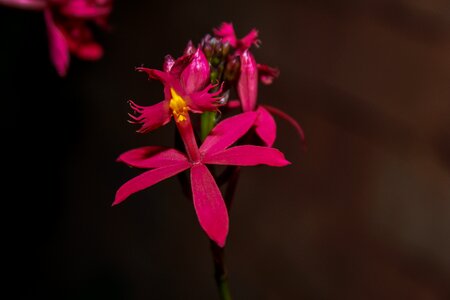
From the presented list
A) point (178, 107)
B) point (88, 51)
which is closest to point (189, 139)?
point (178, 107)

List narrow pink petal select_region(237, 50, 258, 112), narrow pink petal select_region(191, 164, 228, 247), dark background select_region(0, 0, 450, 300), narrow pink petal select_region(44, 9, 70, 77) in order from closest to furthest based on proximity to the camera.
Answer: narrow pink petal select_region(191, 164, 228, 247)
narrow pink petal select_region(237, 50, 258, 112)
narrow pink petal select_region(44, 9, 70, 77)
dark background select_region(0, 0, 450, 300)

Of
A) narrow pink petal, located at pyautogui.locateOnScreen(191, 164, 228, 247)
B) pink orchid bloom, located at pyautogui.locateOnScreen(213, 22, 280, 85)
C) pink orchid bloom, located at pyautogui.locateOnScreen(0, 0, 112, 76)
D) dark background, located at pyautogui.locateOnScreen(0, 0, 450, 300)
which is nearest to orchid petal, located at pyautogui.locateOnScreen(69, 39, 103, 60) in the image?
pink orchid bloom, located at pyautogui.locateOnScreen(0, 0, 112, 76)

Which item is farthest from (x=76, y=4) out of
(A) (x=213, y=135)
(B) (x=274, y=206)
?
(B) (x=274, y=206)

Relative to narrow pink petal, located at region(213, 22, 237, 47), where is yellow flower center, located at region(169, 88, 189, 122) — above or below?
below

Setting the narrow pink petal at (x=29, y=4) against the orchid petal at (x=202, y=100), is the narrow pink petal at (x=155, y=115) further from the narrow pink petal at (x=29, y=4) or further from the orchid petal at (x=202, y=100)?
the narrow pink petal at (x=29, y=4)

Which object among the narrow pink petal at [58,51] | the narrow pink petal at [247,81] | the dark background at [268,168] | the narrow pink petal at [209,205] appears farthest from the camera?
the dark background at [268,168]

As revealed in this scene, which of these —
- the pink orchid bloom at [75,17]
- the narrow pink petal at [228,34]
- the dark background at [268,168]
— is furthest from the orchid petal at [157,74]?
the dark background at [268,168]

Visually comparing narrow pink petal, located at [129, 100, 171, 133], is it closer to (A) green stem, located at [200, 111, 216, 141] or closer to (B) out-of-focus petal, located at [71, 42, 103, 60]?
(A) green stem, located at [200, 111, 216, 141]
